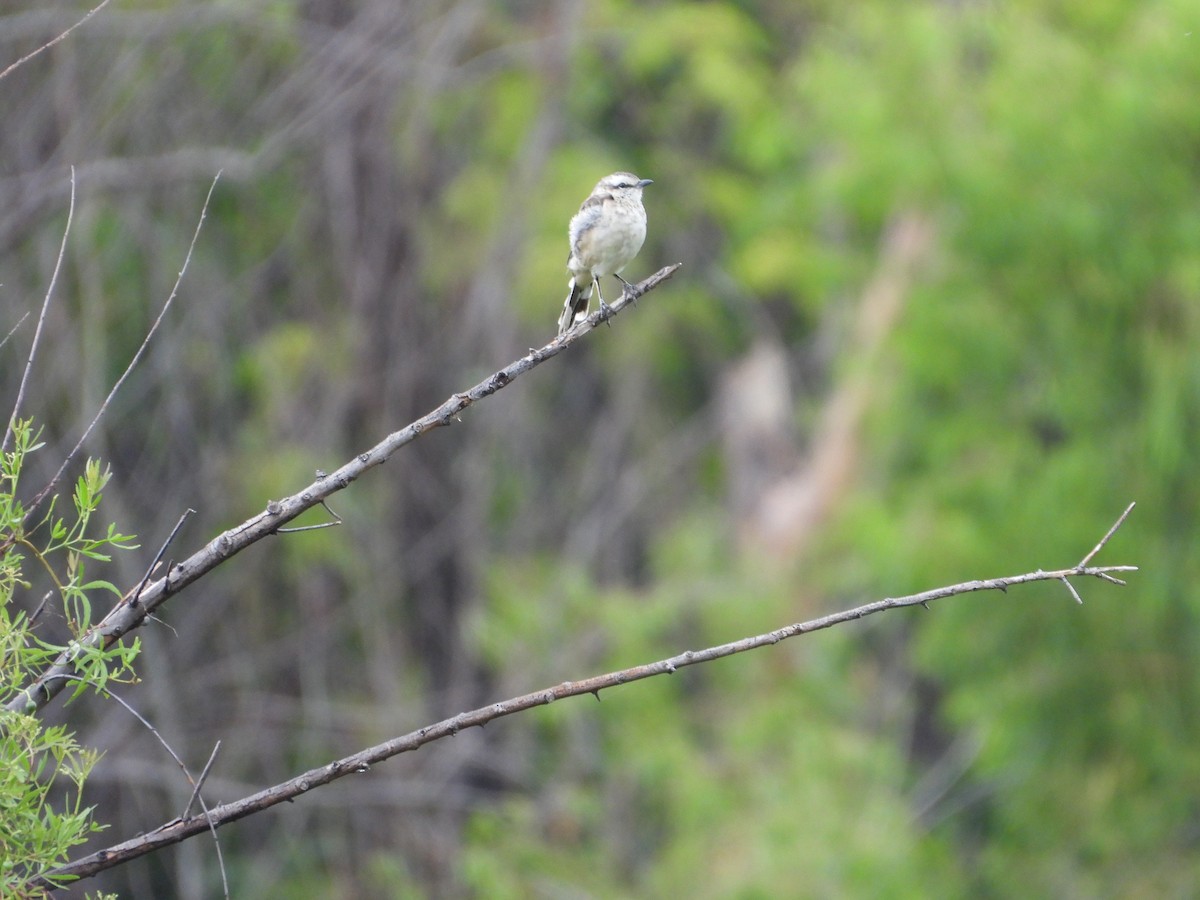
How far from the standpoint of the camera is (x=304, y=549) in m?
9.64

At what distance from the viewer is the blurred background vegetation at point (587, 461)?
8.39 meters

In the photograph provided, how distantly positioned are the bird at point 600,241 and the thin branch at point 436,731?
294 centimetres

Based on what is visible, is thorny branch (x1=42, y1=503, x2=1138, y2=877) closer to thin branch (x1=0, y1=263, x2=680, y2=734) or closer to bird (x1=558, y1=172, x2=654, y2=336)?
thin branch (x1=0, y1=263, x2=680, y2=734)

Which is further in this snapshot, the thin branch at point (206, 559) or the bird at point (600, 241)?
the bird at point (600, 241)

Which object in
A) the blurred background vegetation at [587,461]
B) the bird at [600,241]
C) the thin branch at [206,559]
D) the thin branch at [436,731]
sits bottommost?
the blurred background vegetation at [587,461]

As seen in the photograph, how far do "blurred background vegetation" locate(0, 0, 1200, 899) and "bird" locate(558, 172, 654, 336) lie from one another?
1937mm

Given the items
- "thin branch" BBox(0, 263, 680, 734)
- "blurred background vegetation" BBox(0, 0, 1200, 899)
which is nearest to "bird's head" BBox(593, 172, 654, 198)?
"blurred background vegetation" BBox(0, 0, 1200, 899)

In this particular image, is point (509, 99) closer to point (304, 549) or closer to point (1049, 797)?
point (304, 549)

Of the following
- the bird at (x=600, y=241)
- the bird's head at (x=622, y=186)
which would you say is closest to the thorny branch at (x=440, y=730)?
the bird at (x=600, y=241)

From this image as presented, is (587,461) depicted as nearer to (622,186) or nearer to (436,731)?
(622,186)

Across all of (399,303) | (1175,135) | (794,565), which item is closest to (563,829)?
(794,565)

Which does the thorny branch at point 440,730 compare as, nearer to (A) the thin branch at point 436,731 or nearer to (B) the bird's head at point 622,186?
(A) the thin branch at point 436,731

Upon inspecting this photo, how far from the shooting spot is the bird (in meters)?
A: 5.31

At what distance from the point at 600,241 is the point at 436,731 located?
3.30 m
